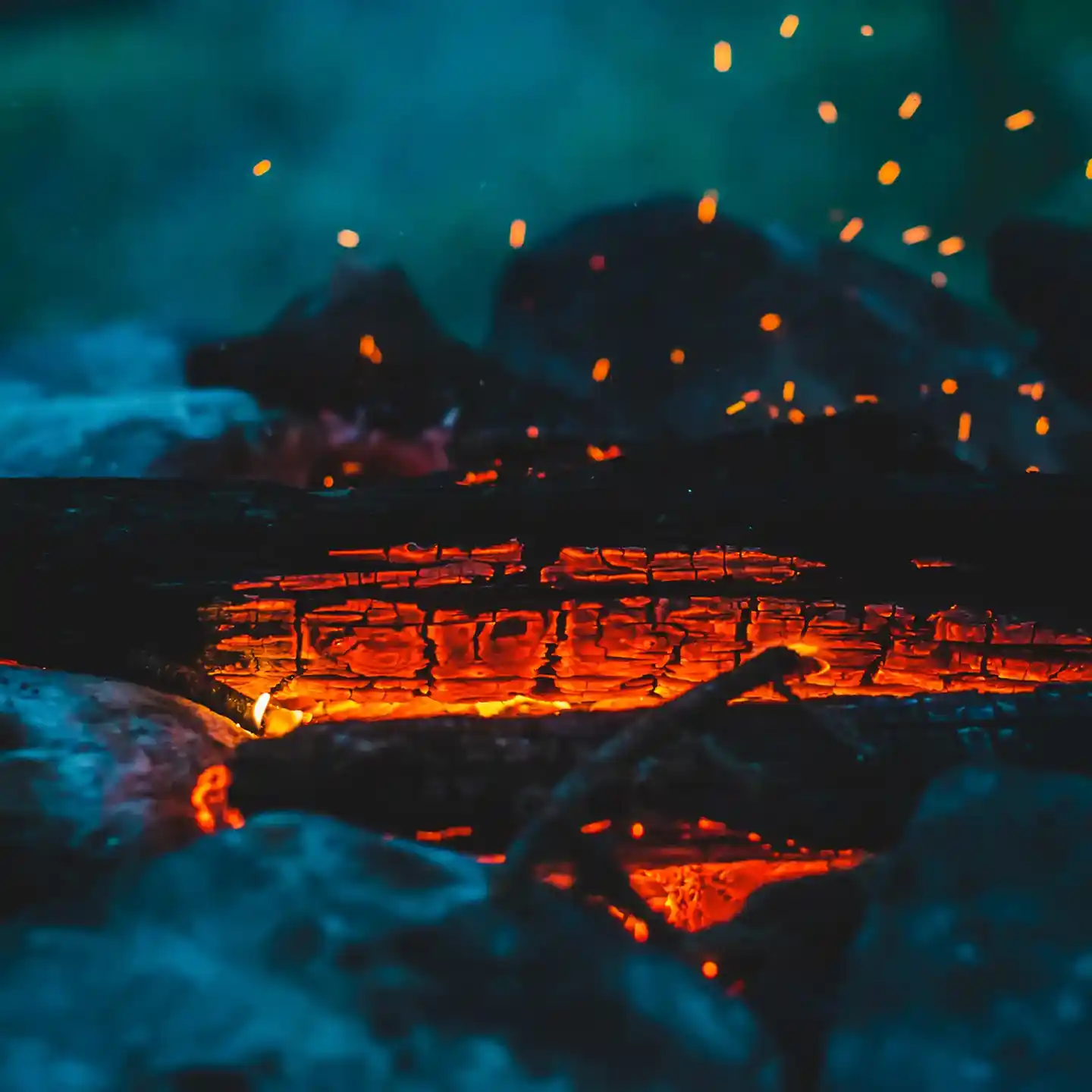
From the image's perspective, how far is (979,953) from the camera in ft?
2.81

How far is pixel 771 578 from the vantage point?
2078 millimetres

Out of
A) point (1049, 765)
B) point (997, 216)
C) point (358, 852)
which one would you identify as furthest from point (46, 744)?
point (997, 216)

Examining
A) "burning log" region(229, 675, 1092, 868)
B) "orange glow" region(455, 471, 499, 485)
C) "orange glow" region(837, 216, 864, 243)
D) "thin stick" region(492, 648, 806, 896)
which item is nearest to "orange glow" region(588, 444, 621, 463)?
"orange glow" region(455, 471, 499, 485)

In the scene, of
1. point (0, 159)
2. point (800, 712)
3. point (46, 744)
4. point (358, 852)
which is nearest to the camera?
point (358, 852)

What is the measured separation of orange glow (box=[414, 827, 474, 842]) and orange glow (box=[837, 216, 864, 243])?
369 cm

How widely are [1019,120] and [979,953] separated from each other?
4.29 meters

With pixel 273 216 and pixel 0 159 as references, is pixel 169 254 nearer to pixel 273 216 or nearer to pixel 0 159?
pixel 273 216

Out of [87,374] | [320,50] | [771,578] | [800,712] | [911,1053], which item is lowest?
[911,1053]

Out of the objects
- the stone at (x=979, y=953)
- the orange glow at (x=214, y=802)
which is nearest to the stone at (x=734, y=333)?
the orange glow at (x=214, y=802)

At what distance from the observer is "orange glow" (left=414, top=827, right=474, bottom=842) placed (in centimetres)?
139

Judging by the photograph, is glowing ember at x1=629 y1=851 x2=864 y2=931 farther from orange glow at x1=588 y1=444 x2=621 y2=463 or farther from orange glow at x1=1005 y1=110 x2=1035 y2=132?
orange glow at x1=1005 y1=110 x2=1035 y2=132

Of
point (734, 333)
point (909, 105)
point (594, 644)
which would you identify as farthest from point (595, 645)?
point (909, 105)

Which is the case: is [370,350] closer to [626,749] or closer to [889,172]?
[889,172]

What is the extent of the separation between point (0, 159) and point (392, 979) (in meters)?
4.16
